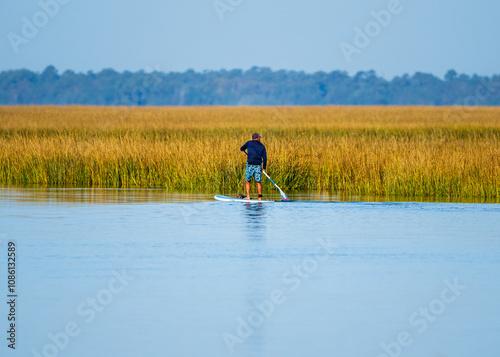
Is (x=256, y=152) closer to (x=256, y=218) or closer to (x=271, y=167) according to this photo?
(x=256, y=218)

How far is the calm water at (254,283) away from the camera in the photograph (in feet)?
25.9

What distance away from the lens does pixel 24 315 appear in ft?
28.3

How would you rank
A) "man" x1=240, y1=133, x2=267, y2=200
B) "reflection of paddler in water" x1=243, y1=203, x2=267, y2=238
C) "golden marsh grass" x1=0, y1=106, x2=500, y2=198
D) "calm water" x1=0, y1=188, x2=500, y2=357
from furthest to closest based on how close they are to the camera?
"golden marsh grass" x1=0, y1=106, x2=500, y2=198
"man" x1=240, y1=133, x2=267, y2=200
"reflection of paddler in water" x1=243, y1=203, x2=267, y2=238
"calm water" x1=0, y1=188, x2=500, y2=357

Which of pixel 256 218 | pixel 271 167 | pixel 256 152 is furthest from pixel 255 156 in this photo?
pixel 271 167

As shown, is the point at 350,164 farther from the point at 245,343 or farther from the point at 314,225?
the point at 245,343

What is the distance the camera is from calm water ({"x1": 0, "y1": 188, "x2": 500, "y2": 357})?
788 centimetres

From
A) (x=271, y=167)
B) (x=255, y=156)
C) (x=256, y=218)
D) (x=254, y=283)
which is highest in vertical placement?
(x=255, y=156)

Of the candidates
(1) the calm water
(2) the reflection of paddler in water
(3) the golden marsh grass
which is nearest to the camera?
(1) the calm water

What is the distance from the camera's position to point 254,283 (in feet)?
32.7

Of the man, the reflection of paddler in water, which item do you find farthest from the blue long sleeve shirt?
the reflection of paddler in water

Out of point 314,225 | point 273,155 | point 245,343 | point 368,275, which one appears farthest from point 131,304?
point 273,155

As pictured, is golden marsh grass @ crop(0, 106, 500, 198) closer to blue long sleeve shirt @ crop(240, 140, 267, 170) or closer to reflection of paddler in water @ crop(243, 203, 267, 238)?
blue long sleeve shirt @ crop(240, 140, 267, 170)

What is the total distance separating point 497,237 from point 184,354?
24.4 ft

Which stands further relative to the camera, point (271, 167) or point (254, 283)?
point (271, 167)
